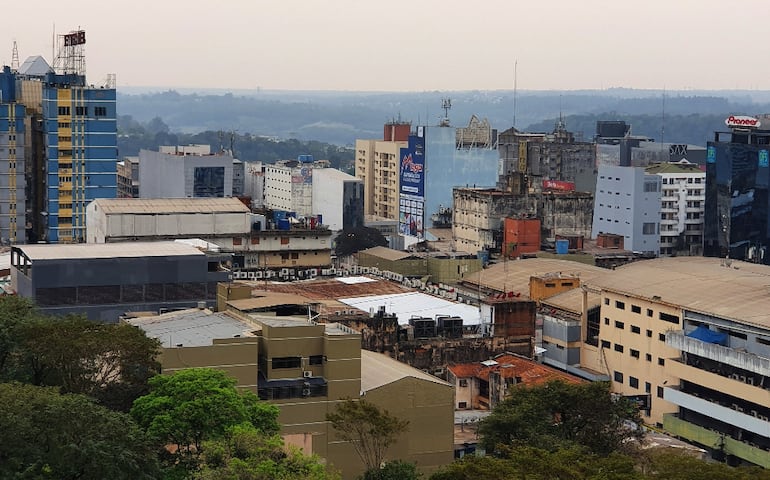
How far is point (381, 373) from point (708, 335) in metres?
15.9

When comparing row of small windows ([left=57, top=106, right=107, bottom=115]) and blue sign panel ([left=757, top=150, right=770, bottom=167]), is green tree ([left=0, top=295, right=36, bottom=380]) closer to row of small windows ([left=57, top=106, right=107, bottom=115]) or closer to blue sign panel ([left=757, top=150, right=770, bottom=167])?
row of small windows ([left=57, top=106, right=107, bottom=115])

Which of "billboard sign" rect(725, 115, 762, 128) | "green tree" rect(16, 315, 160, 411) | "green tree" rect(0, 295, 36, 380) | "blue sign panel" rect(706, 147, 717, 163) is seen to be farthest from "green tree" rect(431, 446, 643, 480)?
"blue sign panel" rect(706, 147, 717, 163)

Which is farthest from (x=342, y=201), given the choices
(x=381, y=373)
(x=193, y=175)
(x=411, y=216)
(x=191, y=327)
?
(x=191, y=327)

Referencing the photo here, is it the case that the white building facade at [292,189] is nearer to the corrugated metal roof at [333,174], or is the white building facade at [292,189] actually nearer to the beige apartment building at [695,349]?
the corrugated metal roof at [333,174]

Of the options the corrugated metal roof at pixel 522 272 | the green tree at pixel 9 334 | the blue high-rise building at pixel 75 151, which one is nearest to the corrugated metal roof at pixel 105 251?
the green tree at pixel 9 334

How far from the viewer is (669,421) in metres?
49.7

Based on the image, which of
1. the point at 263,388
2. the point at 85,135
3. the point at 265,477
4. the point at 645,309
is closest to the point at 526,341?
the point at 645,309

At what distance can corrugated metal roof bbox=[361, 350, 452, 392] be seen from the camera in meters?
39.4

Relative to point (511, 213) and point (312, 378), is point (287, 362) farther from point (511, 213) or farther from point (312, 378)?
point (511, 213)

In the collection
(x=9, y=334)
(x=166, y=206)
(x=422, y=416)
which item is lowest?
(x=422, y=416)

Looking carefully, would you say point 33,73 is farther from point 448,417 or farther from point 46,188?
point 448,417

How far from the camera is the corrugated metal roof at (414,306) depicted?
176ft

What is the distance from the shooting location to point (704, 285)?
53781 millimetres

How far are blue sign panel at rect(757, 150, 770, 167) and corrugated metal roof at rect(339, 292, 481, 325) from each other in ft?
98.3
